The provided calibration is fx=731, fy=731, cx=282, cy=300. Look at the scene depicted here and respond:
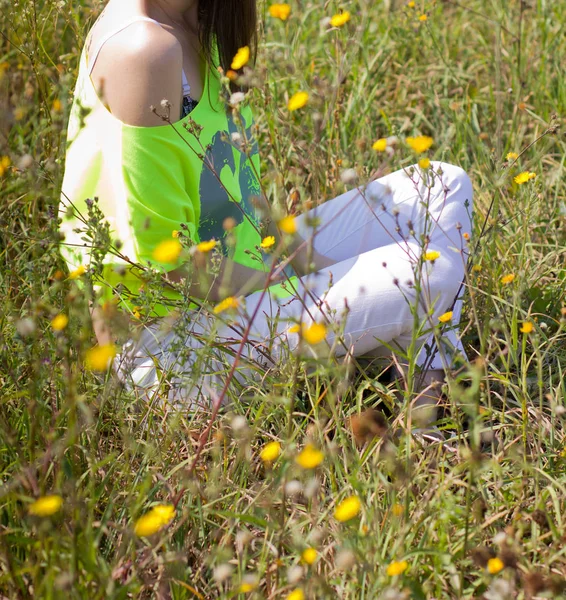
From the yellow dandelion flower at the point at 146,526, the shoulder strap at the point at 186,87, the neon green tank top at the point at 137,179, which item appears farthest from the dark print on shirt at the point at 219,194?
the yellow dandelion flower at the point at 146,526

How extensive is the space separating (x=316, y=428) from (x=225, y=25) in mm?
928

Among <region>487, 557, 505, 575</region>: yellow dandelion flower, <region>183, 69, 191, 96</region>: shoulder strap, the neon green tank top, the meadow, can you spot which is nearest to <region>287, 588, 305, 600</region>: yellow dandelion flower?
the meadow

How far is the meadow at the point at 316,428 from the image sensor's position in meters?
0.95

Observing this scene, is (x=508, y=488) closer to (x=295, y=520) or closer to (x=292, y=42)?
(x=295, y=520)

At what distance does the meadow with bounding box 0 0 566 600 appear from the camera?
954 millimetres

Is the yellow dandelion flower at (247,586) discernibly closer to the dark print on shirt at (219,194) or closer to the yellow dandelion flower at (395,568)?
the yellow dandelion flower at (395,568)

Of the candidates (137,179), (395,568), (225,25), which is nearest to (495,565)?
(395,568)

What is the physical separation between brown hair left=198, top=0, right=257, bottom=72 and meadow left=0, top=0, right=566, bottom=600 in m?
0.19

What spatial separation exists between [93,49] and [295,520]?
37.2 inches

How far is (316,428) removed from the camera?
130 centimetres

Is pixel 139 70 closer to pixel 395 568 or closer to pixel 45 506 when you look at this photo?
pixel 45 506

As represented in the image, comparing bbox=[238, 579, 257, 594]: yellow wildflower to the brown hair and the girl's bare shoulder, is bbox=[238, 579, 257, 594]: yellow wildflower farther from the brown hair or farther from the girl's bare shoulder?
the brown hair

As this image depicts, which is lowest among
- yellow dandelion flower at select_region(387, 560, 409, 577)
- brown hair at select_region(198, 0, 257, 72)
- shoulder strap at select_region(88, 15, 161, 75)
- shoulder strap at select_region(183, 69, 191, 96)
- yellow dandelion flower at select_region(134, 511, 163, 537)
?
yellow dandelion flower at select_region(387, 560, 409, 577)

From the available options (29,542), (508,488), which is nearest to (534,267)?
(508,488)
